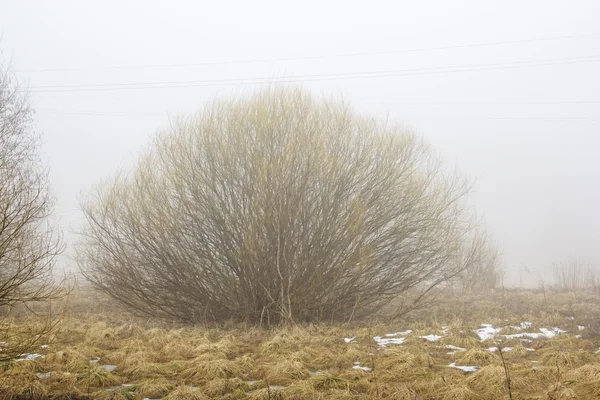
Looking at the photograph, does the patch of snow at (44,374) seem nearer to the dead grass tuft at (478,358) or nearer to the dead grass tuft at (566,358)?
the dead grass tuft at (478,358)

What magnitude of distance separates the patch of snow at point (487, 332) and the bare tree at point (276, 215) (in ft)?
6.61

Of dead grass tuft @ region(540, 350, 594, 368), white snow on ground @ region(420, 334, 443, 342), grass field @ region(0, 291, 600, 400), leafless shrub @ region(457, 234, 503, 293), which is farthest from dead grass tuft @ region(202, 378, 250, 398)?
leafless shrub @ region(457, 234, 503, 293)

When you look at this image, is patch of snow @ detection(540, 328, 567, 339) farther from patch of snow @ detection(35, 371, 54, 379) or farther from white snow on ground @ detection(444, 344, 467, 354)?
patch of snow @ detection(35, 371, 54, 379)

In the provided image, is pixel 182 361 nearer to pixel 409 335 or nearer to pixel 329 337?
pixel 329 337

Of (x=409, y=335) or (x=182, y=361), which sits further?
(x=409, y=335)

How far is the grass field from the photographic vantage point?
4.84 meters

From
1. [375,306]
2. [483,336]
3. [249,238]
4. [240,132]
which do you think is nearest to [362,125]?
[240,132]

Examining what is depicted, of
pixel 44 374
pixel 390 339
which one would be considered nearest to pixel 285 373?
pixel 44 374

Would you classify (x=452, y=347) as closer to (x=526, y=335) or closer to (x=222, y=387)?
(x=526, y=335)

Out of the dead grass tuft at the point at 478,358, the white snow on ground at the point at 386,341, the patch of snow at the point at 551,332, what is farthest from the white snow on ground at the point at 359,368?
the patch of snow at the point at 551,332

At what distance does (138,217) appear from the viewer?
1060 centimetres

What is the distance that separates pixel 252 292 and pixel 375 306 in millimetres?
3030

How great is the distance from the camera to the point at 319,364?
646cm

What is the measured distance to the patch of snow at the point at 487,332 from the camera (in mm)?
8336
